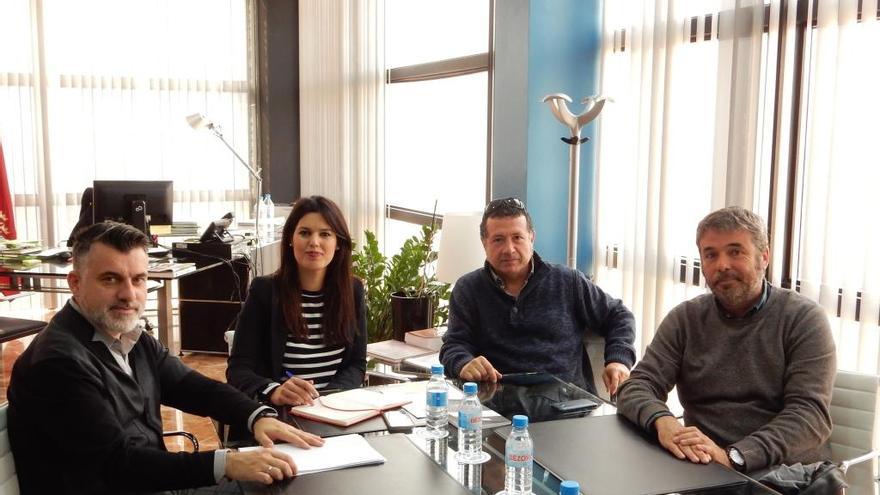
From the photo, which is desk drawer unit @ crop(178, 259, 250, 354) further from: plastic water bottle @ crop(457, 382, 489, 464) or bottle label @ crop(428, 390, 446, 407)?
plastic water bottle @ crop(457, 382, 489, 464)

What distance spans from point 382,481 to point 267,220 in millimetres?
4948

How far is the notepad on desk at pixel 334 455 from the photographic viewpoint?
1.71 meters

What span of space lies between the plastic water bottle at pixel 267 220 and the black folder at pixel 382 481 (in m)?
4.30

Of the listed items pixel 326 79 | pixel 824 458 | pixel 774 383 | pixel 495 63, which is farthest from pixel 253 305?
pixel 326 79

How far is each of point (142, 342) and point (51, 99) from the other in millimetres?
5061

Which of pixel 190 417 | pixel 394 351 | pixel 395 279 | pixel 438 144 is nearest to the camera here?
pixel 394 351

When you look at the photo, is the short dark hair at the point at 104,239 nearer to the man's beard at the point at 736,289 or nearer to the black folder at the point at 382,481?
the black folder at the point at 382,481

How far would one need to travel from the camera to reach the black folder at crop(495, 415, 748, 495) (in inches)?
64.1

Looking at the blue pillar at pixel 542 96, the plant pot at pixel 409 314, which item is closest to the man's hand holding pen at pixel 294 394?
the plant pot at pixel 409 314

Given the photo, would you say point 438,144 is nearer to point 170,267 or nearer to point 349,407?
point 170,267

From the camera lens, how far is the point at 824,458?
2.15 metres

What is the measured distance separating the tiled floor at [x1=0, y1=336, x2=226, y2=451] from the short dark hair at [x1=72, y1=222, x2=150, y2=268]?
1949 millimetres

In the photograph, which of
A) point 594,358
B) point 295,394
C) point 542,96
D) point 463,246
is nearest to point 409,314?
point 463,246

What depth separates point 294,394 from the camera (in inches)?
86.3
